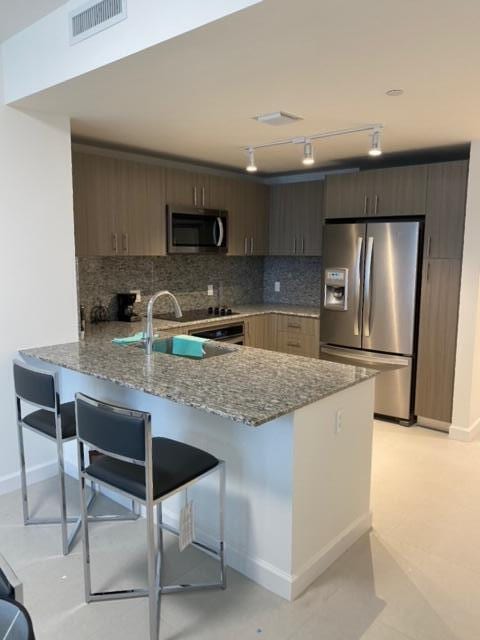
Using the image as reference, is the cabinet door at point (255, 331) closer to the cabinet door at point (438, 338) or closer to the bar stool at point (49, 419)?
the cabinet door at point (438, 338)

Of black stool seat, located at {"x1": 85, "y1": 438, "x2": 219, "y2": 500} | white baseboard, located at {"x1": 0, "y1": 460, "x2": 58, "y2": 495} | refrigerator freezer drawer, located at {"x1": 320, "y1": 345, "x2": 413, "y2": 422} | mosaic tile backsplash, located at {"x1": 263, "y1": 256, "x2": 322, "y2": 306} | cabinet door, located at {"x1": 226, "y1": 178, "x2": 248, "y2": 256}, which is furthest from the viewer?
mosaic tile backsplash, located at {"x1": 263, "y1": 256, "x2": 322, "y2": 306}

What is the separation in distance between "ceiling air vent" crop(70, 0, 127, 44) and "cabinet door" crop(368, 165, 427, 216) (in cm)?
277

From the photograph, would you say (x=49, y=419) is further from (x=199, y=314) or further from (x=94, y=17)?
(x=199, y=314)

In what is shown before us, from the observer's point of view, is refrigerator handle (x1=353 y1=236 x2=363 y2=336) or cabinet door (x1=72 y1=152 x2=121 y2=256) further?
refrigerator handle (x1=353 y1=236 x2=363 y2=336)

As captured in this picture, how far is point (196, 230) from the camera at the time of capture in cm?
450

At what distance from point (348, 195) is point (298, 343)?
4.98 ft

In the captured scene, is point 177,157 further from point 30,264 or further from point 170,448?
point 170,448

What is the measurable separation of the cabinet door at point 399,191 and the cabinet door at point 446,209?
7 cm

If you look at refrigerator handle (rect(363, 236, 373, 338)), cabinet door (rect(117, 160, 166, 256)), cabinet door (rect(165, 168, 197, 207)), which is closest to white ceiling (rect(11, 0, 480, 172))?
cabinet door (rect(117, 160, 166, 256))

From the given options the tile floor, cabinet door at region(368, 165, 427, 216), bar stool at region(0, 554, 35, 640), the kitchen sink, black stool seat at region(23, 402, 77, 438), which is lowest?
the tile floor

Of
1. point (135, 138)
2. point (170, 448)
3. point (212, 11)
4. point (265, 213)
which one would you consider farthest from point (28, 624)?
point (265, 213)

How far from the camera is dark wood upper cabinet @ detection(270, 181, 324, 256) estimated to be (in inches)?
197

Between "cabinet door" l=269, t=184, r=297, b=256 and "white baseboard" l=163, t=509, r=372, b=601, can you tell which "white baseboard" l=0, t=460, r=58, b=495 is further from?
"cabinet door" l=269, t=184, r=297, b=256

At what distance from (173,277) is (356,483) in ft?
9.73
